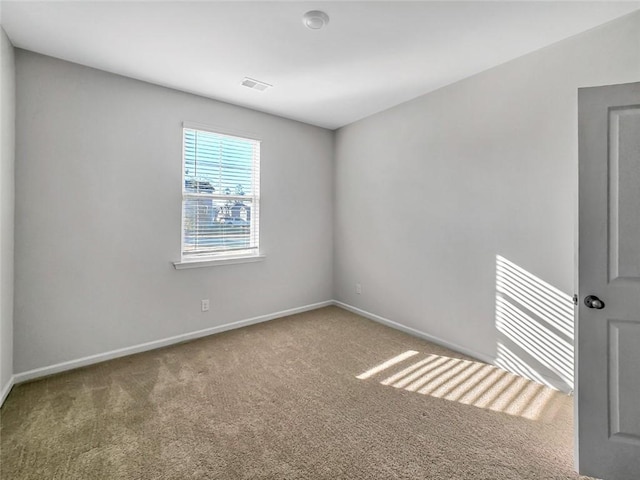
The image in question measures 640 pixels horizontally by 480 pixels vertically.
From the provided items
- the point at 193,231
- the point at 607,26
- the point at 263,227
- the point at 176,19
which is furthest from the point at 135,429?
the point at 607,26

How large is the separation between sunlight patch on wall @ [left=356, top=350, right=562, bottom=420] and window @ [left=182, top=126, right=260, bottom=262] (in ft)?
6.87

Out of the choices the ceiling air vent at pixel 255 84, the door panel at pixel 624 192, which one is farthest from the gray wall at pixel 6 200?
the door panel at pixel 624 192

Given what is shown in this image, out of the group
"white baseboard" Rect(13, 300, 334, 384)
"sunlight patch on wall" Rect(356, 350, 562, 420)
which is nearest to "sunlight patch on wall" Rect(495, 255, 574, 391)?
"sunlight patch on wall" Rect(356, 350, 562, 420)

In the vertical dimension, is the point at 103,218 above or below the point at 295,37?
below

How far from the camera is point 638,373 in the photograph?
145 cm

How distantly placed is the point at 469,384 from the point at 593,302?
122 cm

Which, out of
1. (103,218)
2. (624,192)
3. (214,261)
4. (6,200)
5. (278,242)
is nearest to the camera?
(624,192)

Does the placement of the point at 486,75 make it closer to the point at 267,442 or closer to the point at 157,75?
the point at 157,75

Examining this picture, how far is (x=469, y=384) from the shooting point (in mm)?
2371

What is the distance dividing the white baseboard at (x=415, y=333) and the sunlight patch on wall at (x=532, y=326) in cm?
16

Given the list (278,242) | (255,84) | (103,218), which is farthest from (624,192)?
(103,218)

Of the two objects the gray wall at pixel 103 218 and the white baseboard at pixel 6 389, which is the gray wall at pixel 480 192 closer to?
the gray wall at pixel 103 218

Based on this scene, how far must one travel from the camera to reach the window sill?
10.2 feet

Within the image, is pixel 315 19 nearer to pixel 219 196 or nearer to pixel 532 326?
pixel 219 196
